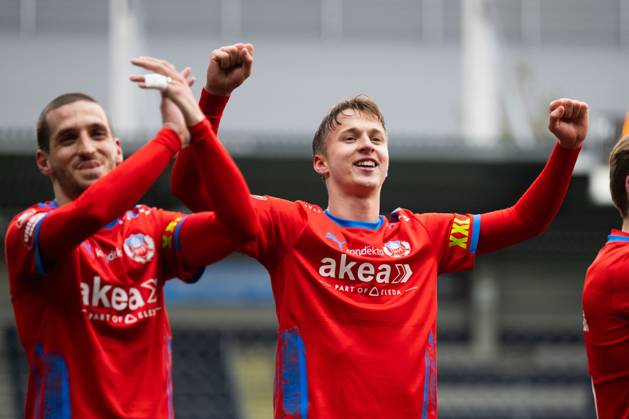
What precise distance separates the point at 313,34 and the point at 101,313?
12792 millimetres

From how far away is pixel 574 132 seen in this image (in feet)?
11.4

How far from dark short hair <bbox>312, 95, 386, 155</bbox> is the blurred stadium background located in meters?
7.21

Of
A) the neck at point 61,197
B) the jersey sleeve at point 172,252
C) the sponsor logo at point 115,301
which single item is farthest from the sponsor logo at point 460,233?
the neck at point 61,197

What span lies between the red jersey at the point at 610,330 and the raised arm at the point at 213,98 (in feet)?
4.52

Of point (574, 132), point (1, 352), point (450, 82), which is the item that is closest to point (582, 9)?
point (450, 82)

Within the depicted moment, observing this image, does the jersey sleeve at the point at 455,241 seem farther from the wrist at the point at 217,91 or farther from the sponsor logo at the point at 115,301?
the sponsor logo at the point at 115,301

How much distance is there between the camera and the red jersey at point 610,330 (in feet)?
10.9

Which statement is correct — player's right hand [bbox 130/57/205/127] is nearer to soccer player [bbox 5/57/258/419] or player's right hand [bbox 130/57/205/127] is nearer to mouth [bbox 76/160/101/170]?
soccer player [bbox 5/57/258/419]

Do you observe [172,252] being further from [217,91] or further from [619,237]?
[619,237]

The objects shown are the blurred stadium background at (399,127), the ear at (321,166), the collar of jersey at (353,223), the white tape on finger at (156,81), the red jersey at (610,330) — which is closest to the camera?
the white tape on finger at (156,81)

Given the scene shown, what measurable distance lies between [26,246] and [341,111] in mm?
1243

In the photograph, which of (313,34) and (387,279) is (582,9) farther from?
(387,279)

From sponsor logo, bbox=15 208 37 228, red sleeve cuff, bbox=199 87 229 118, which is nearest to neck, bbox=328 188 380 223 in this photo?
red sleeve cuff, bbox=199 87 229 118

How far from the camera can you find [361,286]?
3412 mm
